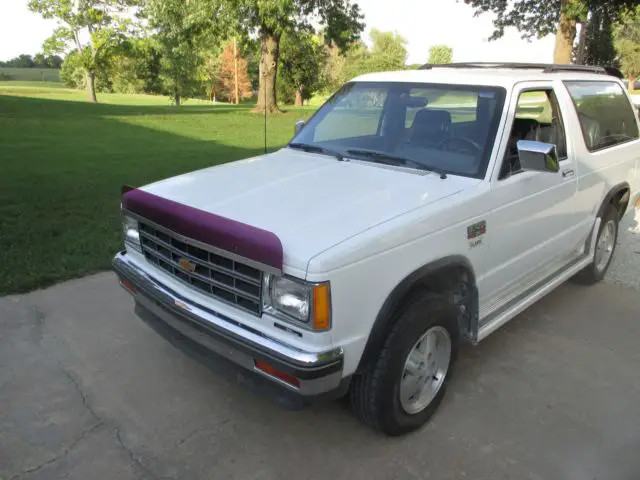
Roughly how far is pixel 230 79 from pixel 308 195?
69.8 metres

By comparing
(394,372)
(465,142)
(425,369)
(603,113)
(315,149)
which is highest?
(603,113)

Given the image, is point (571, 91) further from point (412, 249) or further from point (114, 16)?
point (114, 16)

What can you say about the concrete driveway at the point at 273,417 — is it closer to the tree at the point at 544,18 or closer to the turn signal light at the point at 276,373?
the turn signal light at the point at 276,373

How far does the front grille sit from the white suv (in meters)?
0.01

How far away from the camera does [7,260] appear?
209 inches

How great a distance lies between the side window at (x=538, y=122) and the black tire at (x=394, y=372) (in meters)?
1.23

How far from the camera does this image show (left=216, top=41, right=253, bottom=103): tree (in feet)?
218

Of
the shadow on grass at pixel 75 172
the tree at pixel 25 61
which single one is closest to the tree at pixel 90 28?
the shadow on grass at pixel 75 172

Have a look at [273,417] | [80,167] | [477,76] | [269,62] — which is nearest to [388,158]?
[477,76]

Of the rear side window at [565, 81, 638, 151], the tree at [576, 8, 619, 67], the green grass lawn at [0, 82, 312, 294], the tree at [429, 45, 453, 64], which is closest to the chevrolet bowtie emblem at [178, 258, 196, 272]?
the green grass lawn at [0, 82, 312, 294]

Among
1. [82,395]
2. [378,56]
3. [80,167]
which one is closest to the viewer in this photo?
[82,395]

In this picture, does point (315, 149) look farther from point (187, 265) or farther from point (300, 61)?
point (300, 61)

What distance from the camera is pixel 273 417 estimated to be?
10.5 ft

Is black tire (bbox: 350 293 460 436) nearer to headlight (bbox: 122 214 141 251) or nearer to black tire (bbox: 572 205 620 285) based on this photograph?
headlight (bbox: 122 214 141 251)
